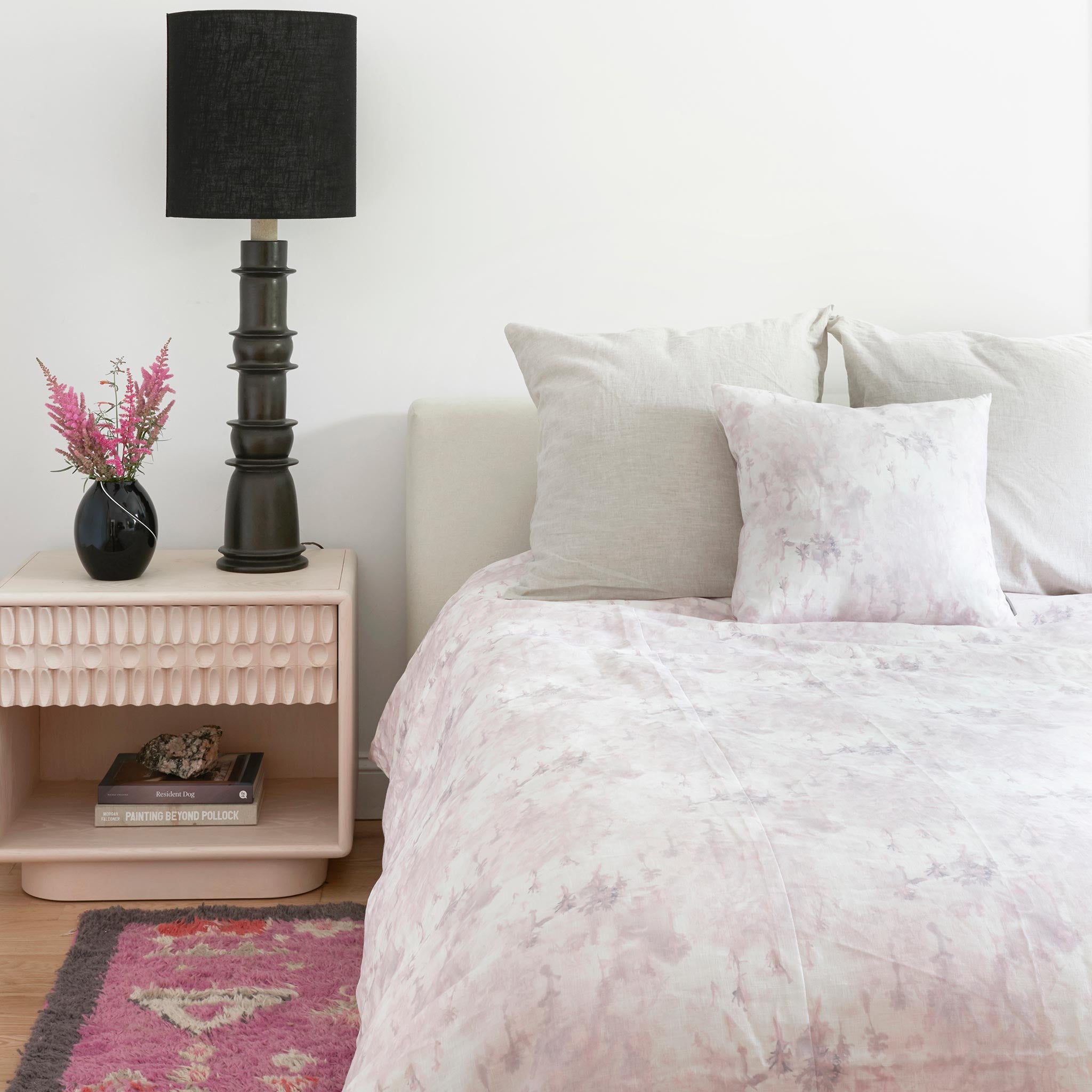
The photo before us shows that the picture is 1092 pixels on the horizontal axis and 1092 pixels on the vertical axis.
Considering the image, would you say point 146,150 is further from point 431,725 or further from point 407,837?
point 407,837

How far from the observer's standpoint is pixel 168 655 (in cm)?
197

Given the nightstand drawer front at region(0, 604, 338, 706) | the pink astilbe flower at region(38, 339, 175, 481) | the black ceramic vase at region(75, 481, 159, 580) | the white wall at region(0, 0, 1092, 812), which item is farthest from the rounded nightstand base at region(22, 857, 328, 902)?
the pink astilbe flower at region(38, 339, 175, 481)

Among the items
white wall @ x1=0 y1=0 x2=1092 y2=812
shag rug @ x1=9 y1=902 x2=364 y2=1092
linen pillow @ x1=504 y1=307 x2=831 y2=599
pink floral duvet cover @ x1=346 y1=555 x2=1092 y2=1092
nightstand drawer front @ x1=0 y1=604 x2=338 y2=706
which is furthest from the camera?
white wall @ x1=0 y1=0 x2=1092 y2=812

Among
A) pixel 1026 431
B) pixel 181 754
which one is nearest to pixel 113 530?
pixel 181 754

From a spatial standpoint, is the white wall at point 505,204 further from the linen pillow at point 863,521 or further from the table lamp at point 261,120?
the linen pillow at point 863,521

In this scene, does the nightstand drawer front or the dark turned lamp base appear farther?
the dark turned lamp base

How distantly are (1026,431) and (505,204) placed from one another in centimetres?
113

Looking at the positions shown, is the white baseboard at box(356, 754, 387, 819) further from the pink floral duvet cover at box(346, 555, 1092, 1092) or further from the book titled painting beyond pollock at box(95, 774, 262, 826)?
the pink floral duvet cover at box(346, 555, 1092, 1092)

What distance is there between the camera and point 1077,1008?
753mm

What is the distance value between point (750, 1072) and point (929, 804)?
302 millimetres

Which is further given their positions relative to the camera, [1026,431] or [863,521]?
[1026,431]

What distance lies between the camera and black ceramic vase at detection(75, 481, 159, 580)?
1.96 meters

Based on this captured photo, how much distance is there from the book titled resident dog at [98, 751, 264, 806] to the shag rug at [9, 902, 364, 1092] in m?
0.20

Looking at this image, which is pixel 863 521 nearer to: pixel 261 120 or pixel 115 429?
pixel 261 120
